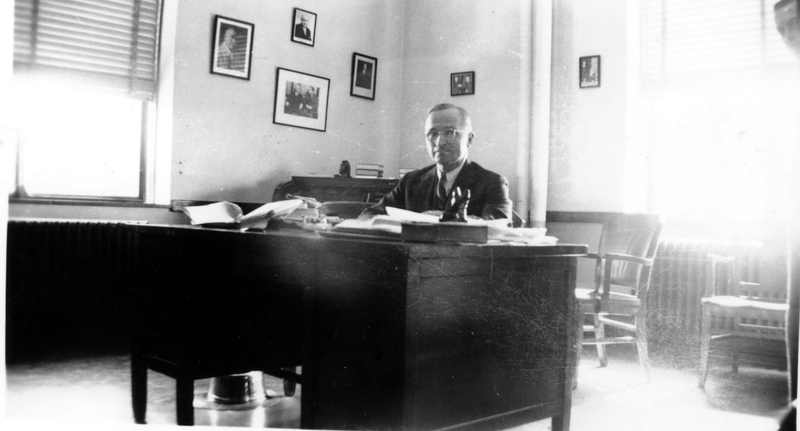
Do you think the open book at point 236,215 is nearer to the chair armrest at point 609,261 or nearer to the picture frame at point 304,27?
the chair armrest at point 609,261

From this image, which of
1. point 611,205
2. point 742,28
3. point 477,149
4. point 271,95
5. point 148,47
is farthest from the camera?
point 477,149

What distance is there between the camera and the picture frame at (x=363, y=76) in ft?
14.5

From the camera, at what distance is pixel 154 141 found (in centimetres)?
376

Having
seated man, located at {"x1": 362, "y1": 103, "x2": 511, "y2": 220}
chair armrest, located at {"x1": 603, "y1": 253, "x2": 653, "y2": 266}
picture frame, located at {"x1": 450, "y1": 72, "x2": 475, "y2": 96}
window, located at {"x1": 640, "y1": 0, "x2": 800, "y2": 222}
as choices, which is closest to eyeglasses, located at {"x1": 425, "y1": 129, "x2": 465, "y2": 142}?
seated man, located at {"x1": 362, "y1": 103, "x2": 511, "y2": 220}

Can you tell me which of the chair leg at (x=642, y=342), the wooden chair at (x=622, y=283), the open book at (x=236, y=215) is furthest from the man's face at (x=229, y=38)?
the chair leg at (x=642, y=342)

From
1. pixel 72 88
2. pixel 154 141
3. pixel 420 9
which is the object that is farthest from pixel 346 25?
pixel 72 88

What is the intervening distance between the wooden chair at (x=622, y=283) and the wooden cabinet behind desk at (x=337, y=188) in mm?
1461

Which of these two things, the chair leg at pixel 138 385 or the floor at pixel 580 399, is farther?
the floor at pixel 580 399

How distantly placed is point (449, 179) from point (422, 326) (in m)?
1.23

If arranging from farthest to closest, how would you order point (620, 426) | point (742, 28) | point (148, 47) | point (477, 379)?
point (148, 47) → point (742, 28) → point (620, 426) → point (477, 379)

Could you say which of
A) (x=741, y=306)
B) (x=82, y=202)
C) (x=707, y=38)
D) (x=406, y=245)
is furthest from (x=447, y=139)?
(x=82, y=202)

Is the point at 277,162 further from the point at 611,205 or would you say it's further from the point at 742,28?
the point at 742,28

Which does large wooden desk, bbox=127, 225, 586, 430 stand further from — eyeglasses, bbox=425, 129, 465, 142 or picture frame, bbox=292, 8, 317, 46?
picture frame, bbox=292, 8, 317, 46

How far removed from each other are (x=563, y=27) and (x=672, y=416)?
117 inches
